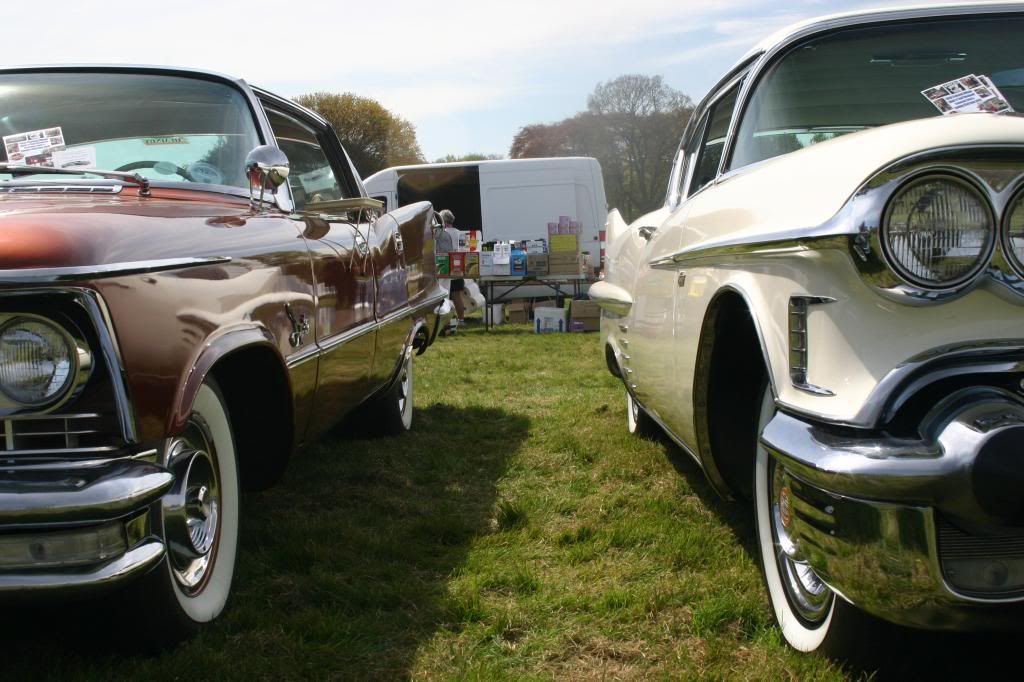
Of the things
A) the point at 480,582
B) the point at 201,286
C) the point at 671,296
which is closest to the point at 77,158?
the point at 201,286

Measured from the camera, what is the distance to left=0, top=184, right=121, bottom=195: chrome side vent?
8.44 ft

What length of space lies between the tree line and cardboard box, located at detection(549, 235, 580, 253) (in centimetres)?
867

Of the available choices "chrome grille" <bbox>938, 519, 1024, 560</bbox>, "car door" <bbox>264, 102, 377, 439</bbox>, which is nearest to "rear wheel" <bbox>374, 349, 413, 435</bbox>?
"car door" <bbox>264, 102, 377, 439</bbox>

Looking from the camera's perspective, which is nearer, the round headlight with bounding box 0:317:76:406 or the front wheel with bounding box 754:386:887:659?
the round headlight with bounding box 0:317:76:406

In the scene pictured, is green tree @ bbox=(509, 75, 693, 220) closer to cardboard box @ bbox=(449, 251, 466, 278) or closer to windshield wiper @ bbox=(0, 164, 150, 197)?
cardboard box @ bbox=(449, 251, 466, 278)

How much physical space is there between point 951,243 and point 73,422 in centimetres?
170

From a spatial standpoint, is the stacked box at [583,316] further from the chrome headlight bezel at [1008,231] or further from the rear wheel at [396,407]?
the chrome headlight bezel at [1008,231]

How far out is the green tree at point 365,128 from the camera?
45281 millimetres

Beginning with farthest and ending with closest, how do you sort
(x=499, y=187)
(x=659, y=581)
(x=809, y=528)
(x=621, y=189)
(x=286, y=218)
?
(x=621, y=189)
(x=499, y=187)
(x=286, y=218)
(x=659, y=581)
(x=809, y=528)

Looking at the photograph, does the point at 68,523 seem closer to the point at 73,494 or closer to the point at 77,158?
the point at 73,494

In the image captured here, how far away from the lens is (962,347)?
1.65 m

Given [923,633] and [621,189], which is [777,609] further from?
[621,189]

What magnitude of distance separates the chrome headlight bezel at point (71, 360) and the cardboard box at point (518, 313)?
11.5 meters

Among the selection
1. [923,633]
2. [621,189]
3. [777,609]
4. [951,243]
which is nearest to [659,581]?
[777,609]
